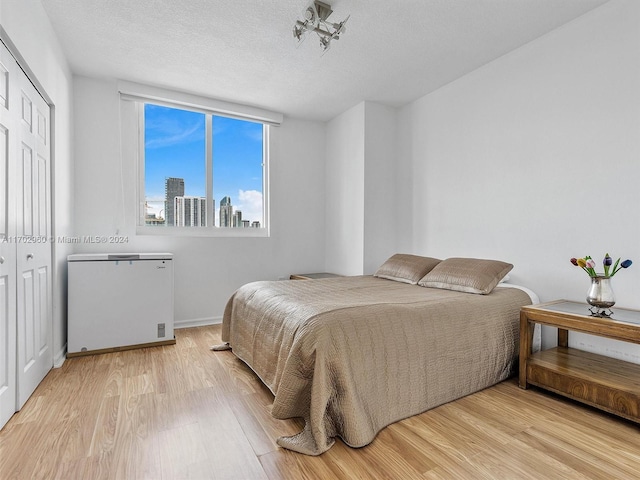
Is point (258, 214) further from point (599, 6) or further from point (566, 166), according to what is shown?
point (599, 6)

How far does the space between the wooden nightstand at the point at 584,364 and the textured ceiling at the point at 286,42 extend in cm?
203

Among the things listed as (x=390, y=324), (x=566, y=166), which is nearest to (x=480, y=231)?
(x=566, y=166)

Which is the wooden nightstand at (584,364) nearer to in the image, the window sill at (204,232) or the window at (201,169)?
the window sill at (204,232)

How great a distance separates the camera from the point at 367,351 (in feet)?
5.53

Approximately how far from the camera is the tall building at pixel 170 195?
12.2 ft

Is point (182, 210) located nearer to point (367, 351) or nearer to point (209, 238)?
point (209, 238)

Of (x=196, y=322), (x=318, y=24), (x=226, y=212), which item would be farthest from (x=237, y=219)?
(x=318, y=24)

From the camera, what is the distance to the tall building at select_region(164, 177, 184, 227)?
12.2 ft

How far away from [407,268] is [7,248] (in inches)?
111

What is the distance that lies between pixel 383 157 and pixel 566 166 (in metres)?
1.89

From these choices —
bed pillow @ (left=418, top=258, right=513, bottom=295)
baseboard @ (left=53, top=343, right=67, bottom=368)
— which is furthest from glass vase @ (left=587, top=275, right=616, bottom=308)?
baseboard @ (left=53, top=343, right=67, bottom=368)

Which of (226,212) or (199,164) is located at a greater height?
(199,164)

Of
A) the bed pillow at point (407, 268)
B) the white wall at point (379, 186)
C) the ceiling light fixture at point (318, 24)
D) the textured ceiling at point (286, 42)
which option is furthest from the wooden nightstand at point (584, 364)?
the ceiling light fixture at point (318, 24)

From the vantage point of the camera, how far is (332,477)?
1359 mm
